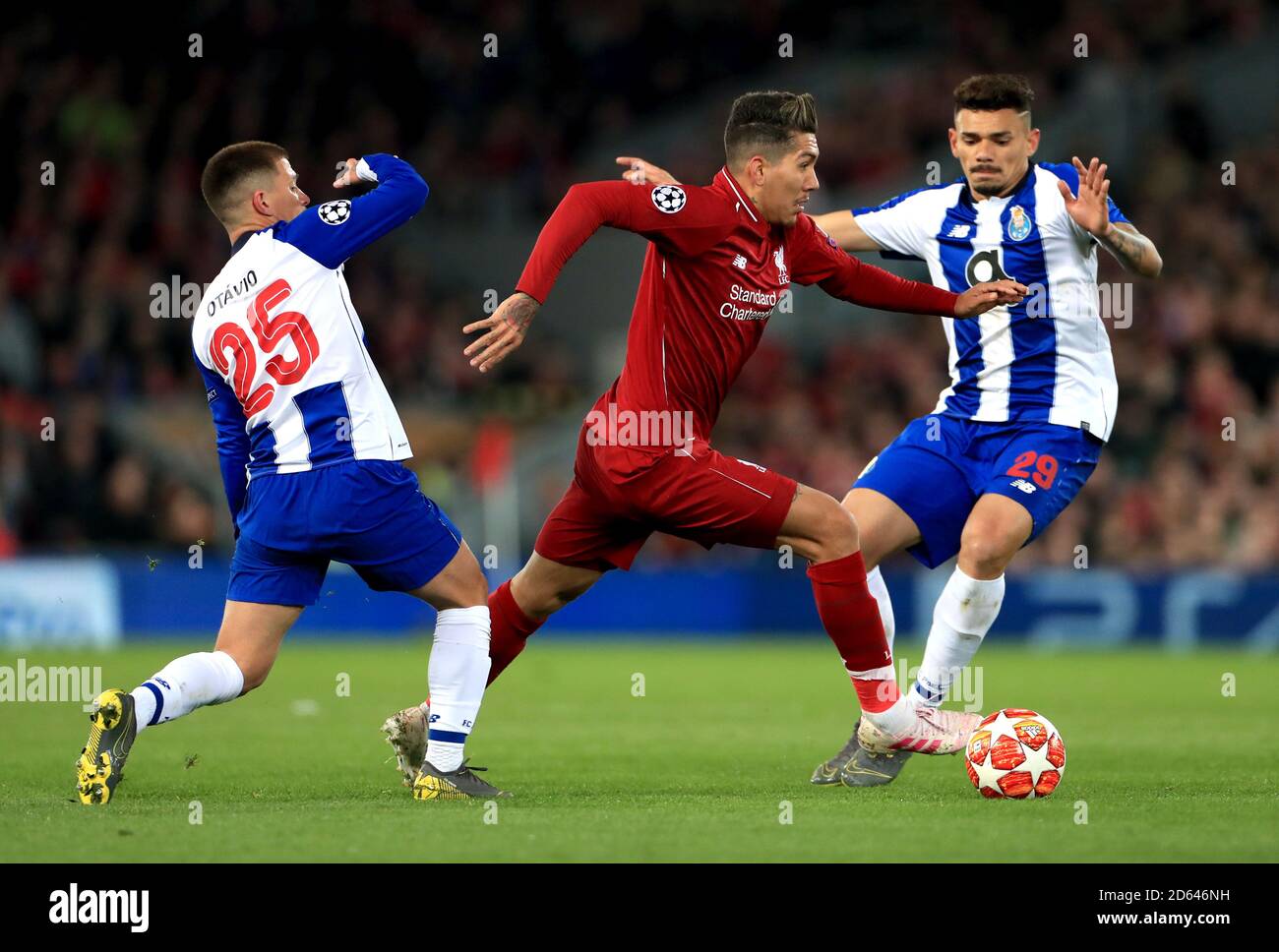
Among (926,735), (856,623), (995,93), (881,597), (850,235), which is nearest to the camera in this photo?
(856,623)

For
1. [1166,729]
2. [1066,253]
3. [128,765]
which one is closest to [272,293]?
[128,765]

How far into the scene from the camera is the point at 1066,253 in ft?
26.1

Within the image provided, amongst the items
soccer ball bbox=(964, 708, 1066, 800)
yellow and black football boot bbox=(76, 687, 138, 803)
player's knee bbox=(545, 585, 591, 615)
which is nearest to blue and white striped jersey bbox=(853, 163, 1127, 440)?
soccer ball bbox=(964, 708, 1066, 800)

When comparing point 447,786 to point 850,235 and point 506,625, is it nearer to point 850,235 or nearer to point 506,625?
point 506,625

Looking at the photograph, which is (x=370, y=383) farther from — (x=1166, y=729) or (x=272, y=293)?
(x=1166, y=729)

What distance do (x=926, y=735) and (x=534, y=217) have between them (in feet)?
55.6

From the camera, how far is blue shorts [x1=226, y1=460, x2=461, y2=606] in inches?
264

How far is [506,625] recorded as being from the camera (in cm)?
747

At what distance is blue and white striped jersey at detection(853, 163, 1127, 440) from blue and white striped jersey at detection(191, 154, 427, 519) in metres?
2.64

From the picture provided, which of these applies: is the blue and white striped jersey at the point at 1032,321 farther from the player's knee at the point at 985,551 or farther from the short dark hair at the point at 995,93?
the player's knee at the point at 985,551

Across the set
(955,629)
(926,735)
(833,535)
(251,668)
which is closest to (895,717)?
(926,735)

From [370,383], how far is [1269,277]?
14024 millimetres

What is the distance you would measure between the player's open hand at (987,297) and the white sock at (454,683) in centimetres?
235

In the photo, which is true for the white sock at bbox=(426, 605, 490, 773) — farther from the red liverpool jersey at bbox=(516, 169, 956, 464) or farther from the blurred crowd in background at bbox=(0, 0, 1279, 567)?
the blurred crowd in background at bbox=(0, 0, 1279, 567)
